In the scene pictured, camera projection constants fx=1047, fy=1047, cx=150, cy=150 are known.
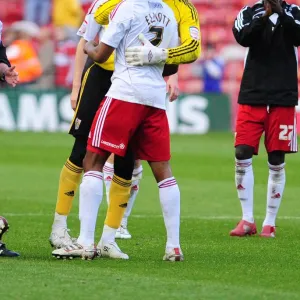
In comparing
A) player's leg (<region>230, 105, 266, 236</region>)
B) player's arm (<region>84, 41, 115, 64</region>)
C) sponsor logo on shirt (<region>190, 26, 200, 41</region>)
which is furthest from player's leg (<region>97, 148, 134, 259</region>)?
player's leg (<region>230, 105, 266, 236</region>)

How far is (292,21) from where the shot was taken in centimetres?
922

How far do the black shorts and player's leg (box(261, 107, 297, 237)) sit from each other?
1933mm

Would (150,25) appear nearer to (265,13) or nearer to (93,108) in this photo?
(93,108)

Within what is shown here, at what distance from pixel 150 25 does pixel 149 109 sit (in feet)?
1.94

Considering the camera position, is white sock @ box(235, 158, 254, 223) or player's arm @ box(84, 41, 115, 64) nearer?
player's arm @ box(84, 41, 115, 64)

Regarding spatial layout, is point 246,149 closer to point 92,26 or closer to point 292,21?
point 292,21

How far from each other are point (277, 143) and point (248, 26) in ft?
3.57

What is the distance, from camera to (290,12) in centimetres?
929

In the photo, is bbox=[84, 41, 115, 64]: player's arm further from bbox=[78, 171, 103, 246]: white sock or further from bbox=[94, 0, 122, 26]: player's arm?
bbox=[78, 171, 103, 246]: white sock

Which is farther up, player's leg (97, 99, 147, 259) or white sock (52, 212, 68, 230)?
player's leg (97, 99, 147, 259)

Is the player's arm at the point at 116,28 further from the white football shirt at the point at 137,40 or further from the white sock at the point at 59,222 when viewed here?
the white sock at the point at 59,222

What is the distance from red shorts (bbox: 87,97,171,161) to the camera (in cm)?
731

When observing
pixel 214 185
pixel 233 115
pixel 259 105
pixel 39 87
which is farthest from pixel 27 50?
pixel 259 105

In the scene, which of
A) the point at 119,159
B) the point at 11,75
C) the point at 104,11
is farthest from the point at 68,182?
the point at 104,11
